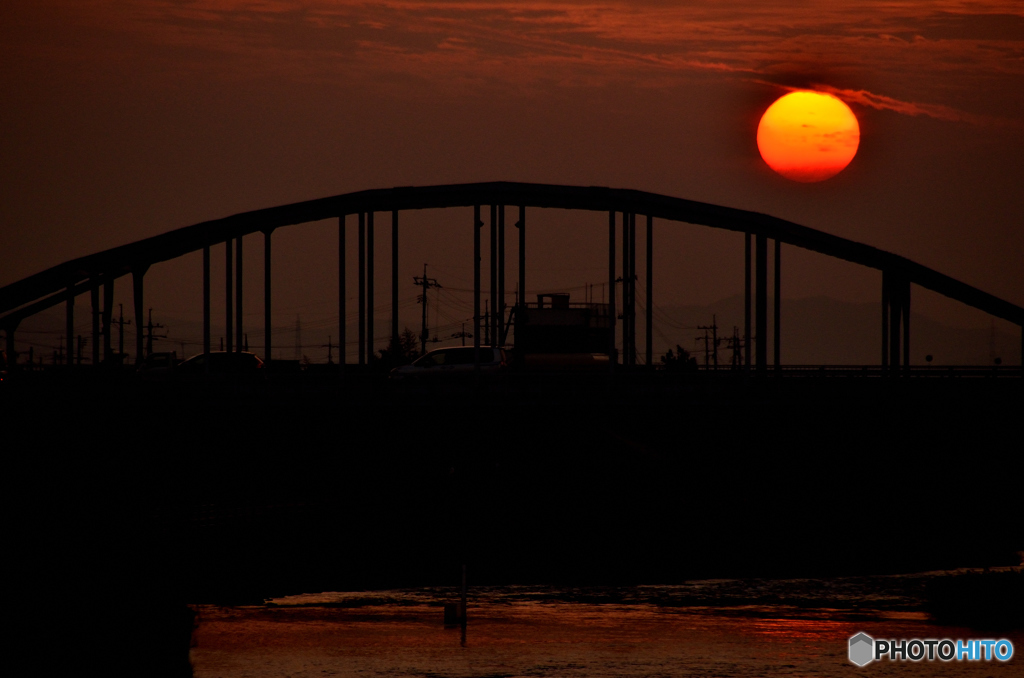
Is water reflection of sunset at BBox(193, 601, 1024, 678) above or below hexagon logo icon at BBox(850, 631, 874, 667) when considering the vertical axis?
below

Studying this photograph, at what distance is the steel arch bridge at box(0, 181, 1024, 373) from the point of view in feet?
147

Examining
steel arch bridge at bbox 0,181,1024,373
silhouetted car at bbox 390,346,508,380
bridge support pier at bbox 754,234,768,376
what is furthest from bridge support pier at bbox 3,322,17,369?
bridge support pier at bbox 754,234,768,376

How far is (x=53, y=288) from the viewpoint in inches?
1853

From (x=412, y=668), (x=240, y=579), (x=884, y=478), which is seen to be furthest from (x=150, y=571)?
(x=884, y=478)

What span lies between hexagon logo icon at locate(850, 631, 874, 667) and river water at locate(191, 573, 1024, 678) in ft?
0.83

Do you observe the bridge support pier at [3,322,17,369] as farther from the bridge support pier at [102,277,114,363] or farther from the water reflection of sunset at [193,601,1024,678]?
the water reflection of sunset at [193,601,1024,678]

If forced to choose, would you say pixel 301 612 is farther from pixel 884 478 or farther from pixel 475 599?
pixel 884 478

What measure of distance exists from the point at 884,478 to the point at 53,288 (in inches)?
1168

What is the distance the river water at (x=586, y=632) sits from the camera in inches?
983

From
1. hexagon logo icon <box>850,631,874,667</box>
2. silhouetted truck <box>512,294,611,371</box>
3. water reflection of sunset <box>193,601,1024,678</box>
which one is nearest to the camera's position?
water reflection of sunset <box>193,601,1024,678</box>
